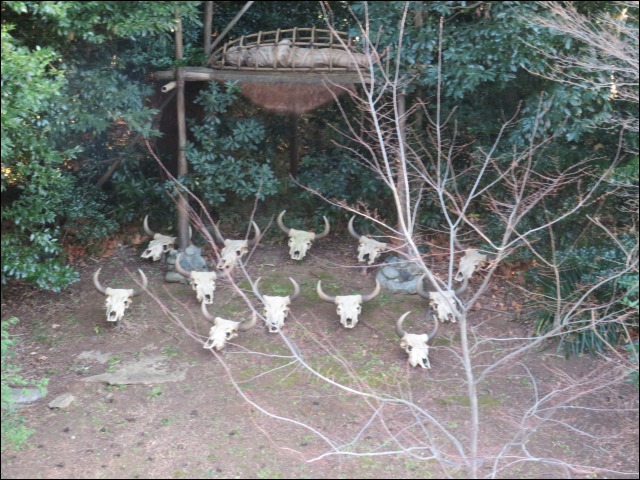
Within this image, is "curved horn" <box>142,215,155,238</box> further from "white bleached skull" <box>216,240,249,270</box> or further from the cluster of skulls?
"white bleached skull" <box>216,240,249,270</box>

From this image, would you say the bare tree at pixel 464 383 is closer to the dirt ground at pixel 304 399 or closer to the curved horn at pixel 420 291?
the dirt ground at pixel 304 399

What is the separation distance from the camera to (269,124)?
10.8m

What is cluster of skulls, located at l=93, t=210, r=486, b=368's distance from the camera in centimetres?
780

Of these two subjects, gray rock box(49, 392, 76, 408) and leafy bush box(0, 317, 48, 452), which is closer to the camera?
leafy bush box(0, 317, 48, 452)

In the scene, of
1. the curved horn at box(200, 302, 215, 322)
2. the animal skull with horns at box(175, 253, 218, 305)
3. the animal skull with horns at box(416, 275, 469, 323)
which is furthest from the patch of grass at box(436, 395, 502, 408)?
the animal skull with horns at box(175, 253, 218, 305)

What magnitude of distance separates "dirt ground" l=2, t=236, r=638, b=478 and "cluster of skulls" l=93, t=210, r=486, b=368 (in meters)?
0.20

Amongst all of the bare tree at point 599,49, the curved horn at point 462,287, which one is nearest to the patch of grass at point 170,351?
the curved horn at point 462,287

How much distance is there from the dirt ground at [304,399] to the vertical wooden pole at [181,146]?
2.30 feet

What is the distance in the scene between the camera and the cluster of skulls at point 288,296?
307 inches

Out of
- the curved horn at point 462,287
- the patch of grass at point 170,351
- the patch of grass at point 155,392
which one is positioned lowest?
the patch of grass at point 170,351

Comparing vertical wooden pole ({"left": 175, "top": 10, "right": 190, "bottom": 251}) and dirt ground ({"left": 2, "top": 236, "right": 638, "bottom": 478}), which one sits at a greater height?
vertical wooden pole ({"left": 175, "top": 10, "right": 190, "bottom": 251})

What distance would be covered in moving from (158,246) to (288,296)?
7.47 feet

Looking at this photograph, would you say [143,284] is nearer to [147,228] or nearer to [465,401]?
[147,228]

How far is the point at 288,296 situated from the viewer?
28.3ft
